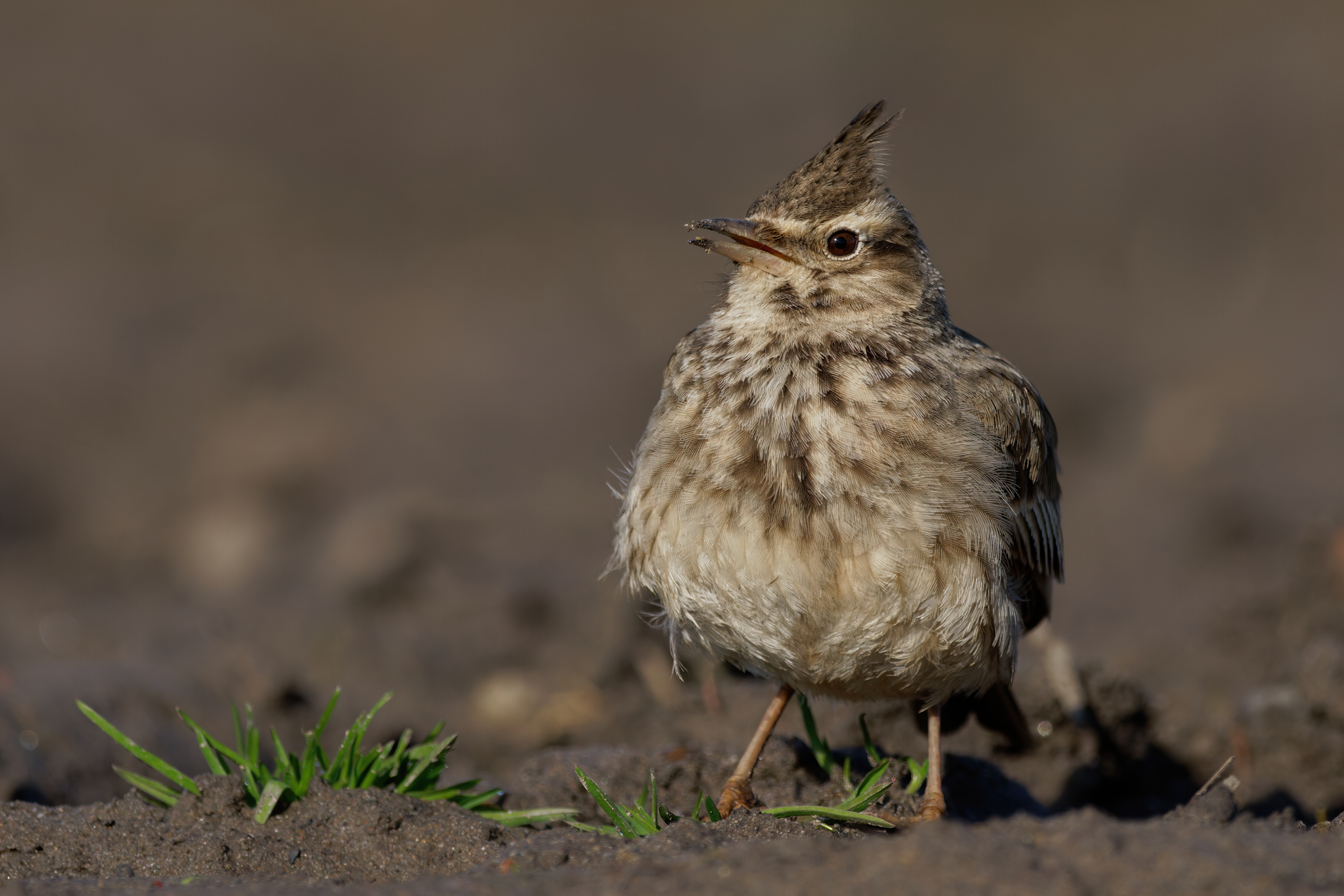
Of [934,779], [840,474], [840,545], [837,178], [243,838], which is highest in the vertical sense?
[837,178]

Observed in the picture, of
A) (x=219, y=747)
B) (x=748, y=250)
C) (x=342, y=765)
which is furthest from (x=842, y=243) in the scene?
(x=219, y=747)

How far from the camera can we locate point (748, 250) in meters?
5.20

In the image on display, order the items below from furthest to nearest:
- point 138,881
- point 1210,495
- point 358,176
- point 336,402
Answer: point 358,176
point 336,402
point 1210,495
point 138,881

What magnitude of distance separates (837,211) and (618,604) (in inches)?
135

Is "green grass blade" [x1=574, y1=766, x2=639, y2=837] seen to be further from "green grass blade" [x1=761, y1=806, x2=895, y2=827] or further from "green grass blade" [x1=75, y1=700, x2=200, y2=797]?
"green grass blade" [x1=75, y1=700, x2=200, y2=797]

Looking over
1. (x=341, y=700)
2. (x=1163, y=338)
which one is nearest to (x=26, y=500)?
(x=341, y=700)

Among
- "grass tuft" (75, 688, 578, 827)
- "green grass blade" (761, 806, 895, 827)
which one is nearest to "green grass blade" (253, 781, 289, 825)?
"grass tuft" (75, 688, 578, 827)

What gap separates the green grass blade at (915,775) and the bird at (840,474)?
18cm

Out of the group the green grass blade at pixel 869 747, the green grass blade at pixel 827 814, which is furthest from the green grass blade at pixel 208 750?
the green grass blade at pixel 869 747

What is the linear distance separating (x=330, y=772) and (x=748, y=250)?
250 centimetres

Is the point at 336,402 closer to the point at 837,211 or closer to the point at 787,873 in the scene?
the point at 837,211

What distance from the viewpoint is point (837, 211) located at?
5.18 m

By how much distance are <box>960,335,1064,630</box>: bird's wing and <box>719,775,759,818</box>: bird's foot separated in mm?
1317

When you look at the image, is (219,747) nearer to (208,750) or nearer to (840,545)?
(208,750)
